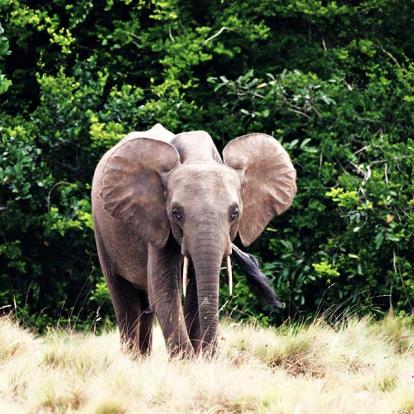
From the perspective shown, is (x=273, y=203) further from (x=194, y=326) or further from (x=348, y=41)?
(x=348, y=41)

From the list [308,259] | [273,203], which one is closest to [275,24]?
[308,259]

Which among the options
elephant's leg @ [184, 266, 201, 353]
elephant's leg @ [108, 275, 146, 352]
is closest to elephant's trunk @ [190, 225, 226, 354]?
elephant's leg @ [184, 266, 201, 353]

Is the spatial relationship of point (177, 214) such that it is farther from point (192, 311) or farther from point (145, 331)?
point (145, 331)

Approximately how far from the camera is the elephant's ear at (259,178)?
9086 mm

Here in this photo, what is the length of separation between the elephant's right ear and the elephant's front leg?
17 centimetres

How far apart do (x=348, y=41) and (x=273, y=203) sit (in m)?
6.02

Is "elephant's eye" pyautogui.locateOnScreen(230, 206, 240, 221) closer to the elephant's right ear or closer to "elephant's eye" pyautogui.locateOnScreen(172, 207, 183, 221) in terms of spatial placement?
"elephant's eye" pyautogui.locateOnScreen(172, 207, 183, 221)

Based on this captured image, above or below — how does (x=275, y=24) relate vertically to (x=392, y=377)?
above

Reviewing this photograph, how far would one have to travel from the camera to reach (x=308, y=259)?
13.2 m

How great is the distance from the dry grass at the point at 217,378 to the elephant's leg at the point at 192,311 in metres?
0.27

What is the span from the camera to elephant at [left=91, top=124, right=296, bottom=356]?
8312 millimetres

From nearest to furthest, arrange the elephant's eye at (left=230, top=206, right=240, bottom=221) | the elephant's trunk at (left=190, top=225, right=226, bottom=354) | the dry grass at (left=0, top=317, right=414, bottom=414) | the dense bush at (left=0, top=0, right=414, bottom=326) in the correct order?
the dry grass at (left=0, top=317, right=414, bottom=414) → the elephant's trunk at (left=190, top=225, right=226, bottom=354) → the elephant's eye at (left=230, top=206, right=240, bottom=221) → the dense bush at (left=0, top=0, right=414, bottom=326)

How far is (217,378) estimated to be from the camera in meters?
7.54

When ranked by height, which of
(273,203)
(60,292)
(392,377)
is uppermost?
(273,203)
